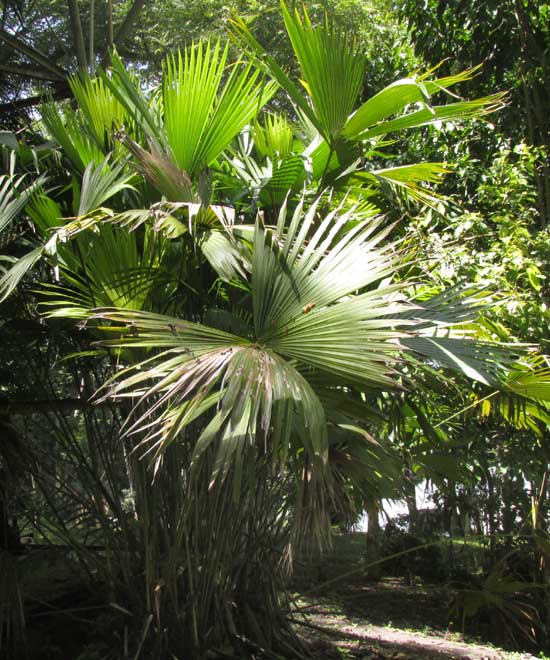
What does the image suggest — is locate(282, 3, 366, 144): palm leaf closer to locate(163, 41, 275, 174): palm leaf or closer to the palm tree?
the palm tree

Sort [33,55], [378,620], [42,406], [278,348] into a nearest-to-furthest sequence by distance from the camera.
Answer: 1. [278,348]
2. [42,406]
3. [33,55]
4. [378,620]

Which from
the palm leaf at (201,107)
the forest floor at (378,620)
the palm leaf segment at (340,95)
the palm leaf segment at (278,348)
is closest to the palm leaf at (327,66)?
the palm leaf segment at (340,95)

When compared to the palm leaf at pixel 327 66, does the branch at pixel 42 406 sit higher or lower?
lower

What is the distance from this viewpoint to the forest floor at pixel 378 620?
468cm

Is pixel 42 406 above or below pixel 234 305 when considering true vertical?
below

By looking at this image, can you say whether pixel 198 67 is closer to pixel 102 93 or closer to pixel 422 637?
pixel 102 93

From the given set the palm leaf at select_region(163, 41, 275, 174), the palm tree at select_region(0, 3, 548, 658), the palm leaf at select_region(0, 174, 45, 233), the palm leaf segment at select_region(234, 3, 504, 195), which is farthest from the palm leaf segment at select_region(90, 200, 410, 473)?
the palm leaf at select_region(0, 174, 45, 233)

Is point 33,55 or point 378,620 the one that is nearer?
point 33,55

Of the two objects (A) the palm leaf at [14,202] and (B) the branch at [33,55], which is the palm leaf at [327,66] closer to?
(A) the palm leaf at [14,202]

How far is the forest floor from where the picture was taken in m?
4.68

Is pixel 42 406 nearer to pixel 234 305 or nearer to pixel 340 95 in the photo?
pixel 234 305

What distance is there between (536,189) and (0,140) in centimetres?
538

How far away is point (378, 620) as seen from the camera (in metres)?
7.12

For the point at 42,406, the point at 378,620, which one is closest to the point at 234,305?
the point at 42,406
